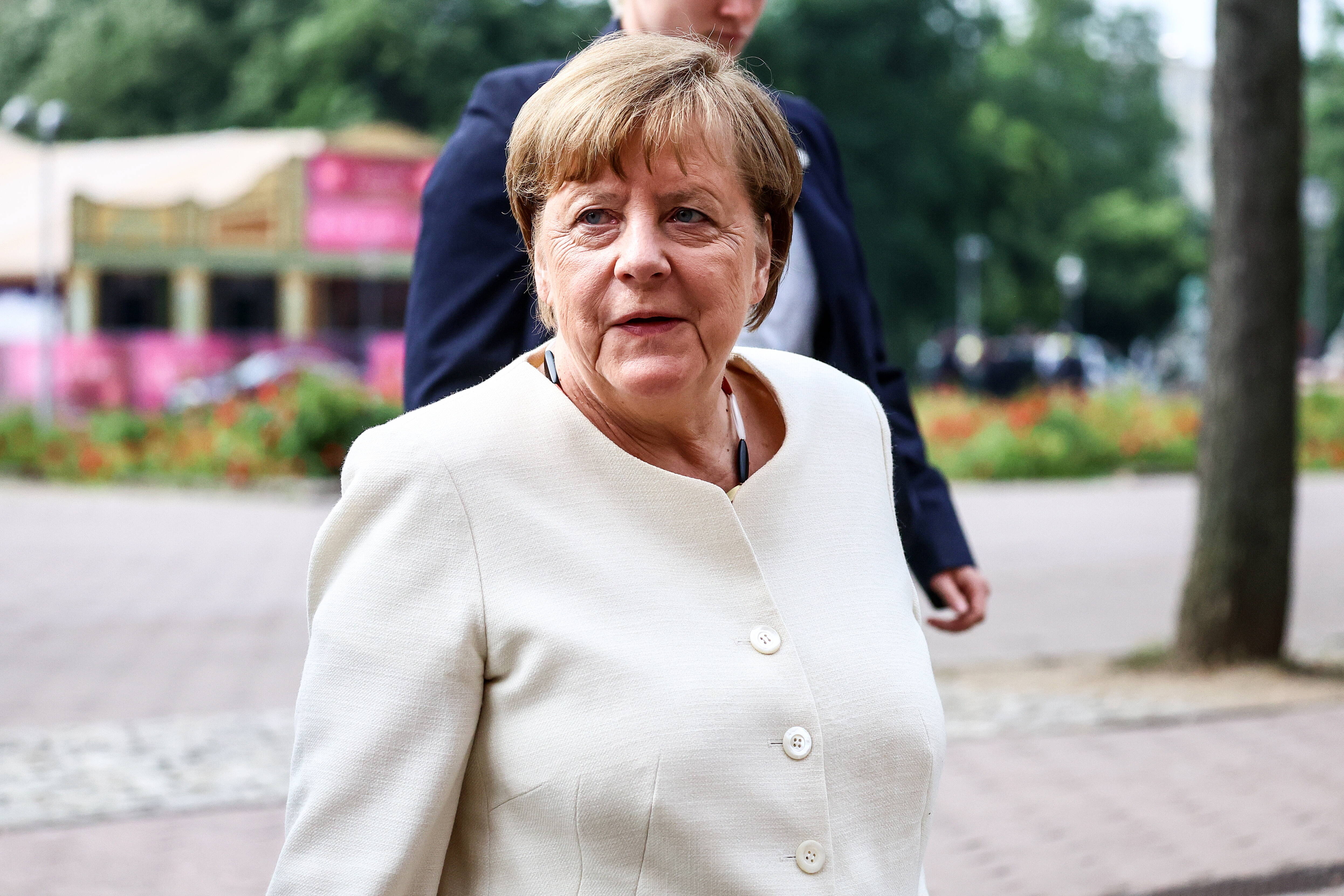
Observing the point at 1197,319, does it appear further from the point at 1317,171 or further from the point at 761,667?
A: the point at 761,667

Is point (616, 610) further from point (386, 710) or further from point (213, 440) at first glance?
point (213, 440)

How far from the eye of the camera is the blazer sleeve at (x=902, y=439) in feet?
8.73

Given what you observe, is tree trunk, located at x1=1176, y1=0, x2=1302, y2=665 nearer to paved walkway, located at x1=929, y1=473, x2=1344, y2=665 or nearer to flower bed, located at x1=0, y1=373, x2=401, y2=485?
paved walkway, located at x1=929, y1=473, x2=1344, y2=665

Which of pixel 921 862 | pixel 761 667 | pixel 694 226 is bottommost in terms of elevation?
pixel 921 862

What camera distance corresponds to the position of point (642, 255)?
5.70 feet

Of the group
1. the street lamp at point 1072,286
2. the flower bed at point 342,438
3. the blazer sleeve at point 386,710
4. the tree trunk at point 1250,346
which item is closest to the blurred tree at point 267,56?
the flower bed at point 342,438

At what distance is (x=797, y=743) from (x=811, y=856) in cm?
12

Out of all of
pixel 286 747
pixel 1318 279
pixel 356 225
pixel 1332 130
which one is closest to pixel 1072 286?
pixel 1332 130

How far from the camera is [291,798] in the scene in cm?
167

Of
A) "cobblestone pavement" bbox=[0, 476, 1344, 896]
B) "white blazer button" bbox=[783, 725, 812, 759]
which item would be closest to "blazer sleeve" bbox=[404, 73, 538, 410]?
"white blazer button" bbox=[783, 725, 812, 759]

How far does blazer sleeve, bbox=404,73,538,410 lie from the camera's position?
2436 mm

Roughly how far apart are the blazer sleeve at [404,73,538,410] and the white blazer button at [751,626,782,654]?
0.82 m

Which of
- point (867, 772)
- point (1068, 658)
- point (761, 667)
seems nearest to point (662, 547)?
point (761, 667)

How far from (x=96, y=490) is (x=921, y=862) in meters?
16.7
